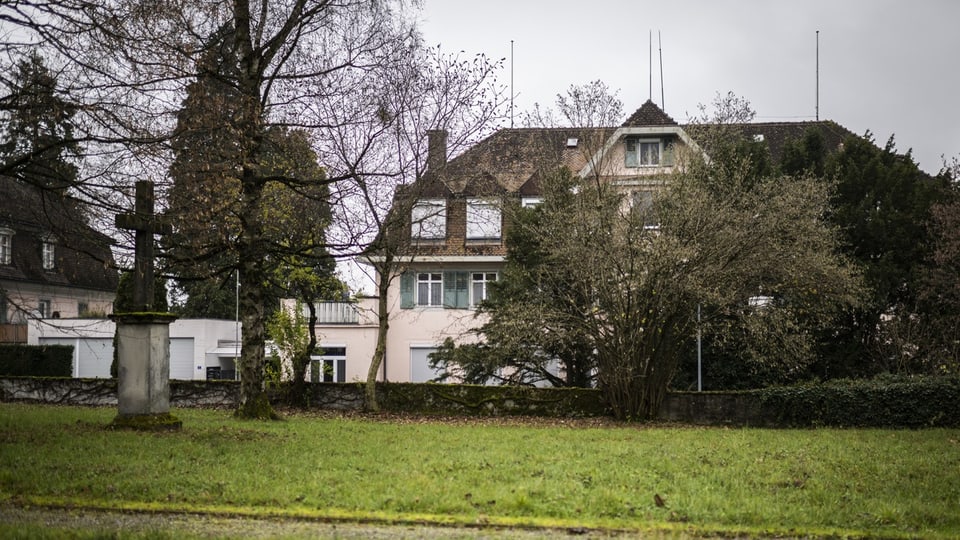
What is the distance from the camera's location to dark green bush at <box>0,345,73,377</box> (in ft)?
131

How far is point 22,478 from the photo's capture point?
36.3ft

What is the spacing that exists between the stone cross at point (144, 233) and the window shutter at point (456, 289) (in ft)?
92.0

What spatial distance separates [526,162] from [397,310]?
44.1ft

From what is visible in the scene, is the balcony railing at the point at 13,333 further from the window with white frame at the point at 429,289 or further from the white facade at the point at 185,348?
the window with white frame at the point at 429,289

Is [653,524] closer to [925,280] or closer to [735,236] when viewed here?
[735,236]

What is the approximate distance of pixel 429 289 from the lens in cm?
4569

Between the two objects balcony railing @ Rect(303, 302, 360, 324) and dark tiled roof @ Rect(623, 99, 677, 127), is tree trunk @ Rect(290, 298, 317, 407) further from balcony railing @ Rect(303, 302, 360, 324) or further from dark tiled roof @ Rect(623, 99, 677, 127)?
dark tiled roof @ Rect(623, 99, 677, 127)

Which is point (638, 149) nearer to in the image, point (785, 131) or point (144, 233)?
point (785, 131)

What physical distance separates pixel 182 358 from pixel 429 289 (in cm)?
1467

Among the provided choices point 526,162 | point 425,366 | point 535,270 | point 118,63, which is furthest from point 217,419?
point 425,366

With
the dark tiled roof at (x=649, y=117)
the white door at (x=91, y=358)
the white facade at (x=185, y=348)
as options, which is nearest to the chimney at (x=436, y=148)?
the dark tiled roof at (x=649, y=117)

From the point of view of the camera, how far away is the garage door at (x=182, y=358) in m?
50.9

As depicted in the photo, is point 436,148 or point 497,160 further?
point 497,160

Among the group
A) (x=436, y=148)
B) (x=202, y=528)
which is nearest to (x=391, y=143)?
(x=436, y=148)
